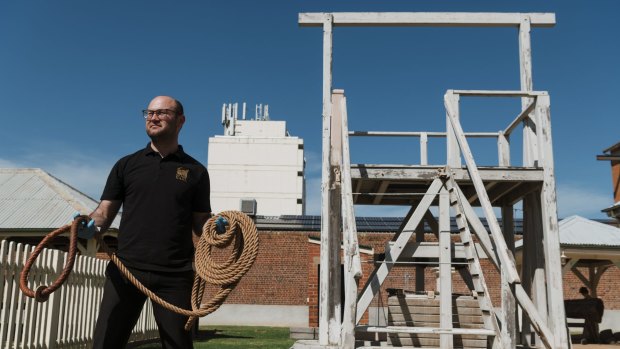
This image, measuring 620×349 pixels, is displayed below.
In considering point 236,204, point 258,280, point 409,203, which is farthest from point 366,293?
point 236,204

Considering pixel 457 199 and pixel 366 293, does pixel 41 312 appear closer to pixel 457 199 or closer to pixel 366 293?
pixel 366 293

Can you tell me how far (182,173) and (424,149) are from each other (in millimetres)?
6128

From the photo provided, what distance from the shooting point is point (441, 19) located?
792cm

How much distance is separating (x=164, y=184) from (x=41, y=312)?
5.08m

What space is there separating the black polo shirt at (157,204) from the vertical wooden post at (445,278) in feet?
11.7

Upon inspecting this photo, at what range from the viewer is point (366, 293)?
227 inches

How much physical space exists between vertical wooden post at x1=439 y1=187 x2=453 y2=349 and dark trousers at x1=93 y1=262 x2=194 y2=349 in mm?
3588

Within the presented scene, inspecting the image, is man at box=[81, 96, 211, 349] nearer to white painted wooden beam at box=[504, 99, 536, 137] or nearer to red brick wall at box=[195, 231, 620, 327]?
white painted wooden beam at box=[504, 99, 536, 137]

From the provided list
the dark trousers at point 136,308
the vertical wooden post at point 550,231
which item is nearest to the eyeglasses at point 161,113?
the dark trousers at point 136,308

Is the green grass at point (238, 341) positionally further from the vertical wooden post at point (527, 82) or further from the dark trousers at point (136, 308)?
the dark trousers at point (136, 308)

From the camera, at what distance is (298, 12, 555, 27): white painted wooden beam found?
308 inches

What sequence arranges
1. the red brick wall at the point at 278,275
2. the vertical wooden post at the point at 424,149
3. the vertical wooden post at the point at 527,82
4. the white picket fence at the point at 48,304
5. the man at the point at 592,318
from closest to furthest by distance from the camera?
1. the white picket fence at the point at 48,304
2. the vertical wooden post at the point at 527,82
3. the vertical wooden post at the point at 424,149
4. the man at the point at 592,318
5. the red brick wall at the point at 278,275

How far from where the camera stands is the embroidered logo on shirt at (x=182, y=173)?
3297mm

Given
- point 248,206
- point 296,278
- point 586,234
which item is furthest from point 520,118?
point 248,206
